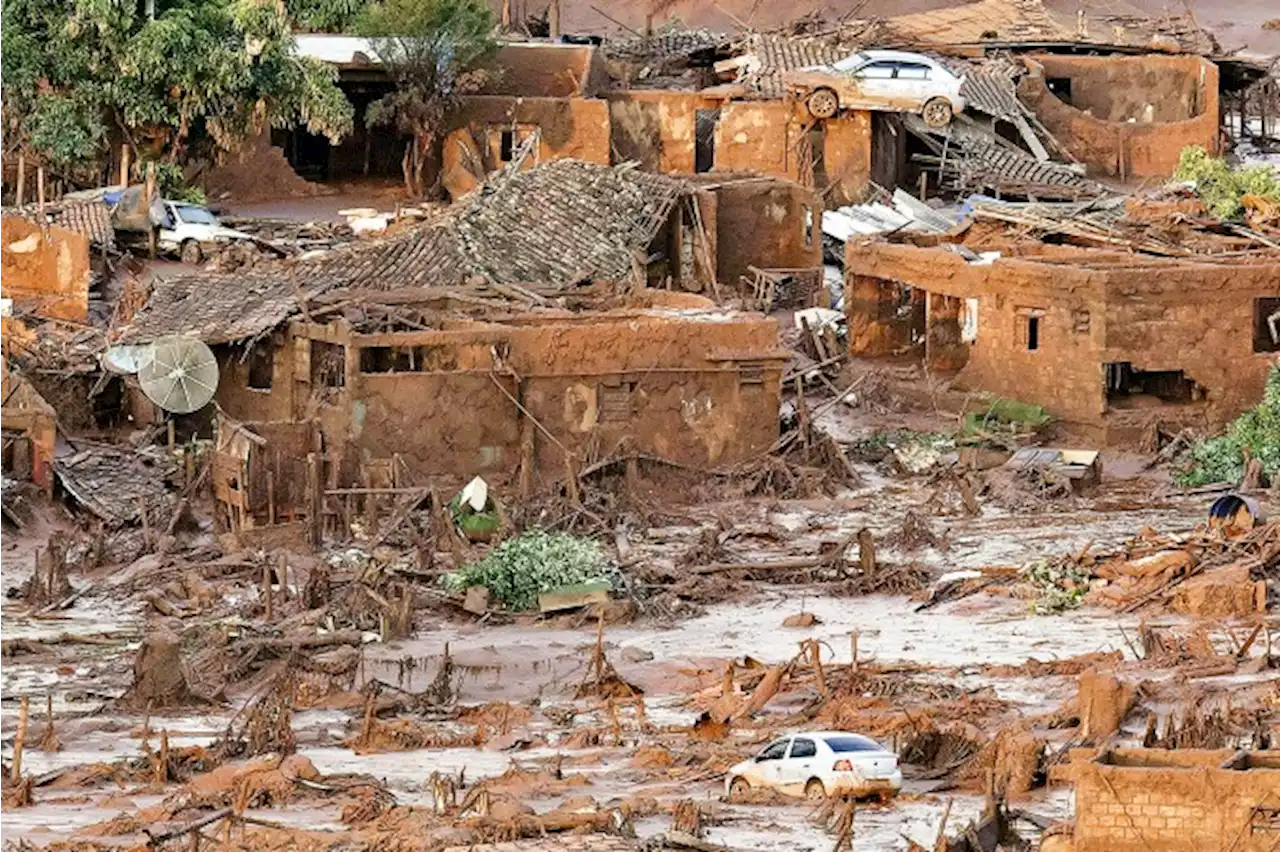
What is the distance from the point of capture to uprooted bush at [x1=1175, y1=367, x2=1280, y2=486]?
41.3 metres

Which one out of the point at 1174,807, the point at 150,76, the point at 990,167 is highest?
the point at 150,76

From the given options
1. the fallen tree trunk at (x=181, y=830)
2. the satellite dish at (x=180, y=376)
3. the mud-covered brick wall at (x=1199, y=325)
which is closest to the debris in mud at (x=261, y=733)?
the fallen tree trunk at (x=181, y=830)

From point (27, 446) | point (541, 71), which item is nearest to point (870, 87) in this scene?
point (541, 71)

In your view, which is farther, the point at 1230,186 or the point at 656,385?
the point at 1230,186

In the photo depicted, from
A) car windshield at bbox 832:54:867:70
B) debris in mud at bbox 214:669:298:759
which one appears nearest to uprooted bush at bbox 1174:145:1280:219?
car windshield at bbox 832:54:867:70

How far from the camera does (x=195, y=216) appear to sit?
51.8 metres

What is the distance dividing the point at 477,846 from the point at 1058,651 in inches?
337

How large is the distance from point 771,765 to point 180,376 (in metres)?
15.1

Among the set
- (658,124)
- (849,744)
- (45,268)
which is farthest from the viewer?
(658,124)

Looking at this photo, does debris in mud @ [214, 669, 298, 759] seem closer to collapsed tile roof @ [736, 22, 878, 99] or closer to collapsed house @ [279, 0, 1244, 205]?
collapsed house @ [279, 0, 1244, 205]

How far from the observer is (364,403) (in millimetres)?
40688

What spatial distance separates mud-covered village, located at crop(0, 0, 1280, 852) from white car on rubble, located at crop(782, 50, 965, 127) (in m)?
0.09

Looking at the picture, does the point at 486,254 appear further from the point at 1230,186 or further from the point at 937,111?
the point at 937,111

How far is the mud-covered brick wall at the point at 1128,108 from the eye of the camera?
5903cm
